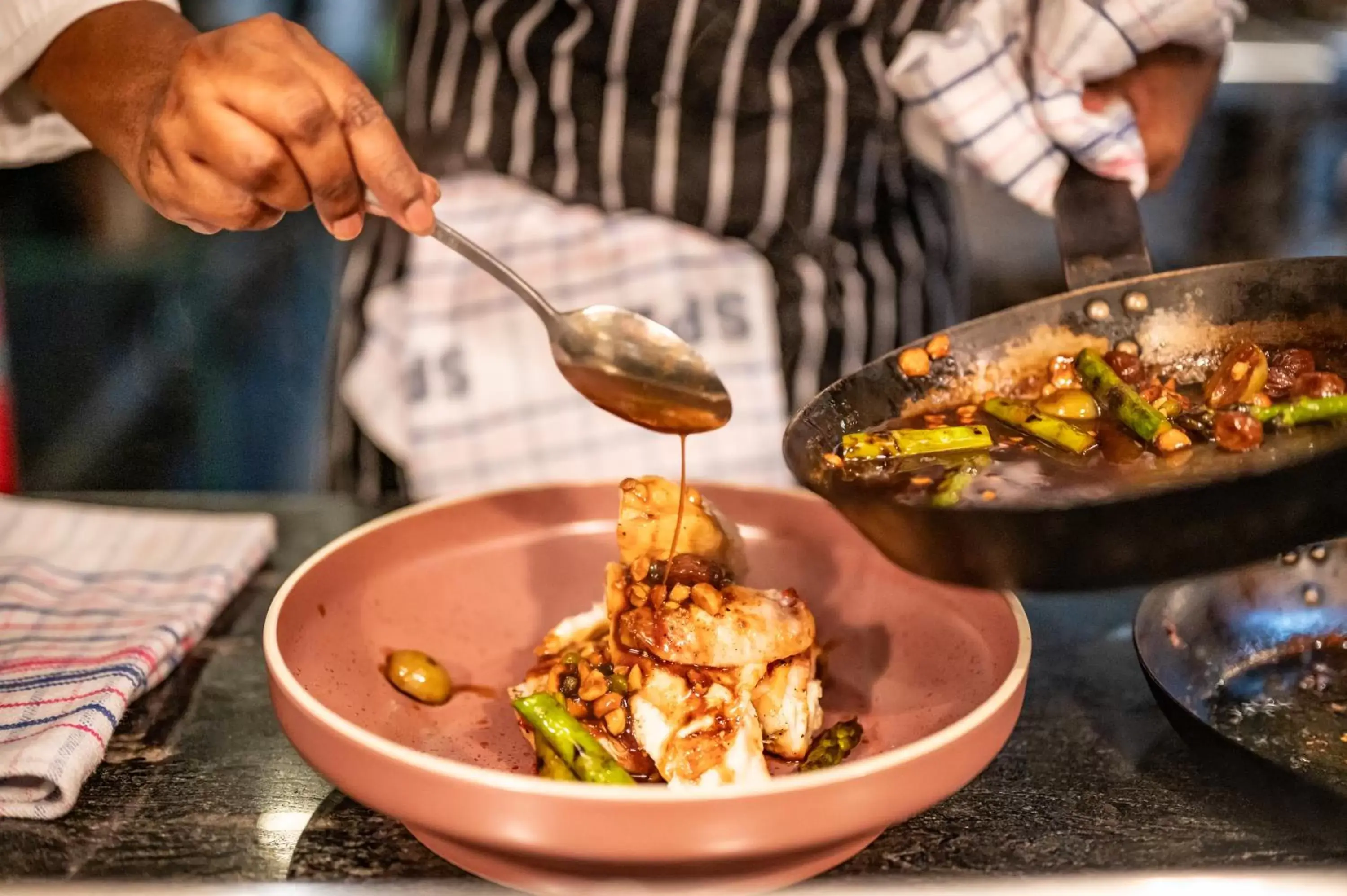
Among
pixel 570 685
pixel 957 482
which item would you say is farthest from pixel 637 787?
pixel 957 482

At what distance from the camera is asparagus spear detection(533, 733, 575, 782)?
3.96 feet

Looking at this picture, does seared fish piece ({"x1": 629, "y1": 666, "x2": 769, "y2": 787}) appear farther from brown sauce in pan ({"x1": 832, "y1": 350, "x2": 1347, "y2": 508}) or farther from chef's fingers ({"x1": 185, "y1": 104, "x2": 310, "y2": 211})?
chef's fingers ({"x1": 185, "y1": 104, "x2": 310, "y2": 211})

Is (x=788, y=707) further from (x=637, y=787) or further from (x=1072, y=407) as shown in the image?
(x=1072, y=407)

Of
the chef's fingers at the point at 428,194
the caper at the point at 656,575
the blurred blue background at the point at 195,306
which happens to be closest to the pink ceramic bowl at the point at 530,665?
the caper at the point at 656,575

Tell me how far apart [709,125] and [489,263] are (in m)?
0.96

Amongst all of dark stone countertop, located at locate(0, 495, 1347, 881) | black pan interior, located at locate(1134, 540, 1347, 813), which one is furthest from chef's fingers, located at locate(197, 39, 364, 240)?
black pan interior, located at locate(1134, 540, 1347, 813)

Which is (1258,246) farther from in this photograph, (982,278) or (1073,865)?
(1073,865)

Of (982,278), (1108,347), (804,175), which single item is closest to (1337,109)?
(982,278)

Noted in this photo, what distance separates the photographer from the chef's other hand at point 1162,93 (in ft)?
6.31

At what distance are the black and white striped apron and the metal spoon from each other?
0.89m

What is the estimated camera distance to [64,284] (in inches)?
110

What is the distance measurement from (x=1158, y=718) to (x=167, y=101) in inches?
54.9

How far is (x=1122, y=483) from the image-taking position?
1200 mm

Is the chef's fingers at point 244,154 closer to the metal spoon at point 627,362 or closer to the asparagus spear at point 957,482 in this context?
the metal spoon at point 627,362
